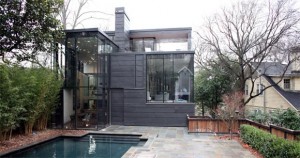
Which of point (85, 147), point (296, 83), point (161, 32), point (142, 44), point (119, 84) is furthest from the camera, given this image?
point (296, 83)

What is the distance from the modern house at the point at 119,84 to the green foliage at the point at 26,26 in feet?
6.20

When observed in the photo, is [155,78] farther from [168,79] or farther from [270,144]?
[270,144]

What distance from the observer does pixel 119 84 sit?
1235 cm

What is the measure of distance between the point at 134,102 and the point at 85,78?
2708 millimetres

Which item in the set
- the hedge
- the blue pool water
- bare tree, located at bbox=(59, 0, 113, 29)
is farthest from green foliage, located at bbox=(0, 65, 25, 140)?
bare tree, located at bbox=(59, 0, 113, 29)

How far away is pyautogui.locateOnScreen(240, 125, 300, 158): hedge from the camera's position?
4.77m

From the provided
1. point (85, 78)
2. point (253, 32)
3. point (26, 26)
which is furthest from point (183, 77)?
point (26, 26)

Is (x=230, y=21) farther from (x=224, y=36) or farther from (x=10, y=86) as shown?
(x=10, y=86)

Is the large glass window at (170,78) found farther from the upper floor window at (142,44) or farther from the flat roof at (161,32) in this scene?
the flat roof at (161,32)

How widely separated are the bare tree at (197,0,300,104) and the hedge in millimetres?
6616

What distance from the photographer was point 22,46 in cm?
867

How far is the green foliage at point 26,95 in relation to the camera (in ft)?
25.6

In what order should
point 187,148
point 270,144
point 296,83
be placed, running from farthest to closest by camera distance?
point 296,83 < point 187,148 < point 270,144

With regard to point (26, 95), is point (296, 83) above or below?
above
